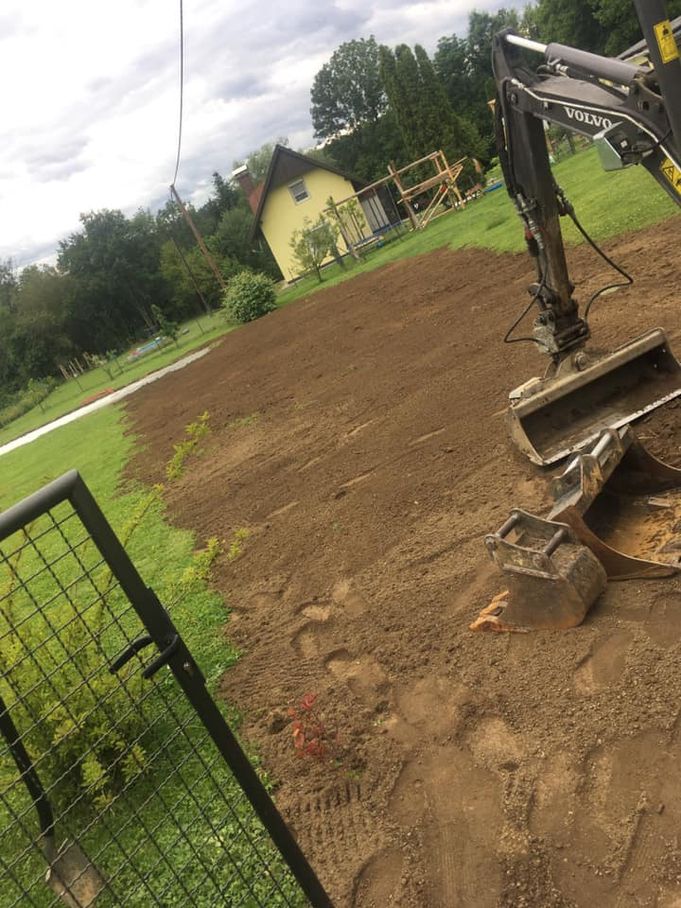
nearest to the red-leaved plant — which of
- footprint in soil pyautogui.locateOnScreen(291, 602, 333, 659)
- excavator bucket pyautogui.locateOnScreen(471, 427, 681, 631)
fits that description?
footprint in soil pyautogui.locateOnScreen(291, 602, 333, 659)

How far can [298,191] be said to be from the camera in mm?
37969

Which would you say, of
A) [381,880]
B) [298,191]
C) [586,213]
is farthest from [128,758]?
[298,191]

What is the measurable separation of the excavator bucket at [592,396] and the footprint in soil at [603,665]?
1.57 metres

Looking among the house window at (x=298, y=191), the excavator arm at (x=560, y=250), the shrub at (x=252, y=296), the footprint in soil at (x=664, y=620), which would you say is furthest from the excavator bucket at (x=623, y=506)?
the house window at (x=298, y=191)

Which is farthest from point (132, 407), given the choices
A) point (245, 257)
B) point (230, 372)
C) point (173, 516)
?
point (245, 257)

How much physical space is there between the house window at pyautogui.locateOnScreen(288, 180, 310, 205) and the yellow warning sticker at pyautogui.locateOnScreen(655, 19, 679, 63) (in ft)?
121

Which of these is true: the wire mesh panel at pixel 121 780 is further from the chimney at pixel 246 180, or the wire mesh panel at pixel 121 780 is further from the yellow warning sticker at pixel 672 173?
the chimney at pixel 246 180

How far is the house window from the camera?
37.7 m

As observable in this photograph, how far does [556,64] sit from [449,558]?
3134 millimetres

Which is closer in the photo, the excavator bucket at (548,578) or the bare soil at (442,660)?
the bare soil at (442,660)

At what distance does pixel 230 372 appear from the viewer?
655 inches

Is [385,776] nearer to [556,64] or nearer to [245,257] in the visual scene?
[556,64]

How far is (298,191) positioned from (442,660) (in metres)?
37.6

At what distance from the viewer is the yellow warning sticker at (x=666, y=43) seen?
9.86ft
